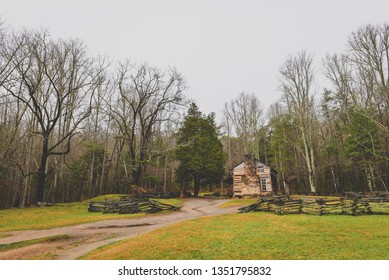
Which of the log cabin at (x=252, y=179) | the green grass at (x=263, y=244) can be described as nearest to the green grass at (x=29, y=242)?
the green grass at (x=263, y=244)

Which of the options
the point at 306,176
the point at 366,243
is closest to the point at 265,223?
the point at 366,243

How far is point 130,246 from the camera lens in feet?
27.6

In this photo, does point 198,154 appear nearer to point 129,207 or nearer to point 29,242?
point 129,207

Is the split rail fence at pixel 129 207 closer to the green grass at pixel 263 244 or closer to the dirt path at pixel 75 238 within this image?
the dirt path at pixel 75 238

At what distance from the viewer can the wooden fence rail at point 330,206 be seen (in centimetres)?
1512

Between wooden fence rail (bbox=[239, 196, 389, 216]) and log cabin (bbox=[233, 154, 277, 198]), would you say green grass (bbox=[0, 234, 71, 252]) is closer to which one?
wooden fence rail (bbox=[239, 196, 389, 216])

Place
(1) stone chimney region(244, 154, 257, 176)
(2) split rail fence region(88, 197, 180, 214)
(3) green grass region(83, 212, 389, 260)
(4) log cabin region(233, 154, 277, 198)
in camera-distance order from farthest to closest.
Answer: (1) stone chimney region(244, 154, 257, 176)
(4) log cabin region(233, 154, 277, 198)
(2) split rail fence region(88, 197, 180, 214)
(3) green grass region(83, 212, 389, 260)

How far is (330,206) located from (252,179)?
53.4 feet

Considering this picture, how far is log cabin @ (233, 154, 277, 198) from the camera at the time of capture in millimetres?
31250

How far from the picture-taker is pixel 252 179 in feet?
103

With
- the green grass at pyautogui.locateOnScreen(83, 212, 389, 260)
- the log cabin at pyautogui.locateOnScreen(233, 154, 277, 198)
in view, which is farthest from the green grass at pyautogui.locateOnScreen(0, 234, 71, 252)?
the log cabin at pyautogui.locateOnScreen(233, 154, 277, 198)

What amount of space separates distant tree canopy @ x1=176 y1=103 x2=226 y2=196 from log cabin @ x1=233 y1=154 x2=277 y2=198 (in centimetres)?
389

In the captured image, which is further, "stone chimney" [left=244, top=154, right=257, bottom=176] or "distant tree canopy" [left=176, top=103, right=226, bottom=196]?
"distant tree canopy" [left=176, top=103, right=226, bottom=196]

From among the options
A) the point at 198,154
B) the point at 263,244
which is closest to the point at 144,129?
the point at 198,154
